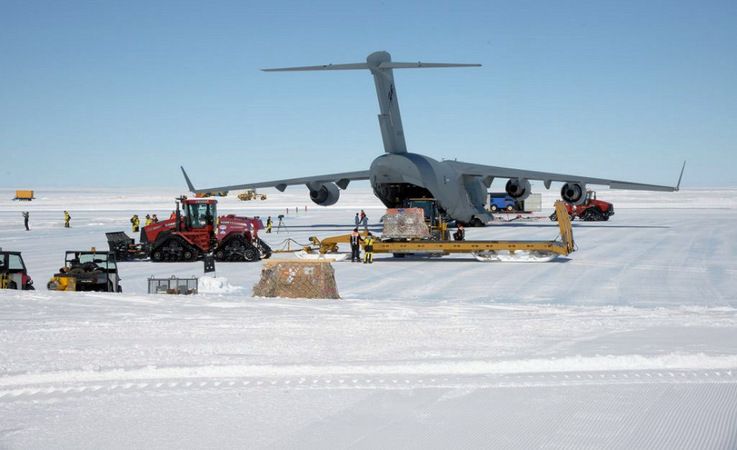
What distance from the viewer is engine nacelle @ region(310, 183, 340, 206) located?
135ft

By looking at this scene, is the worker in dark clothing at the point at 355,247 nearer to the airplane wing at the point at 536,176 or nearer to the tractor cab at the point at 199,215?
the tractor cab at the point at 199,215

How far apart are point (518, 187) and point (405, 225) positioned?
58.4 feet

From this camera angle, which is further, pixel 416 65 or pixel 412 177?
pixel 412 177

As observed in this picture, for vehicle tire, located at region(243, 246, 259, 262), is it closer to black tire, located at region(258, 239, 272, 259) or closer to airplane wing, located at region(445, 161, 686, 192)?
black tire, located at region(258, 239, 272, 259)

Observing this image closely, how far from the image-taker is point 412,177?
3095 cm

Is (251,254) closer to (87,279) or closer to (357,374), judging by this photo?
(87,279)

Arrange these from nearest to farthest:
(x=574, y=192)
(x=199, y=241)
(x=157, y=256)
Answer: (x=157, y=256), (x=199, y=241), (x=574, y=192)

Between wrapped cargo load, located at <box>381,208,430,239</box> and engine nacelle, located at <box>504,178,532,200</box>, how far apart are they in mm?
17162

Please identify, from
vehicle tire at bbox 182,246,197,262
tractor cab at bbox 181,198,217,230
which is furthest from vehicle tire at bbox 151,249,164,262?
tractor cab at bbox 181,198,217,230

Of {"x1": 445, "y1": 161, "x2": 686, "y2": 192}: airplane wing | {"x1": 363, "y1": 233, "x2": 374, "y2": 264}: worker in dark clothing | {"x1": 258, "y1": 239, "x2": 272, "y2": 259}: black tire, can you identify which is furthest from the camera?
{"x1": 445, "y1": 161, "x2": 686, "y2": 192}: airplane wing

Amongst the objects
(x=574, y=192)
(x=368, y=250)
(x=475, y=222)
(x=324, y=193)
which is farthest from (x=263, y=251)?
(x=574, y=192)

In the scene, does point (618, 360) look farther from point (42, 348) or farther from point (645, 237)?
point (645, 237)

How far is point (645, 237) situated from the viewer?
34281 millimetres

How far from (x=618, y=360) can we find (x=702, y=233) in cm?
3155
